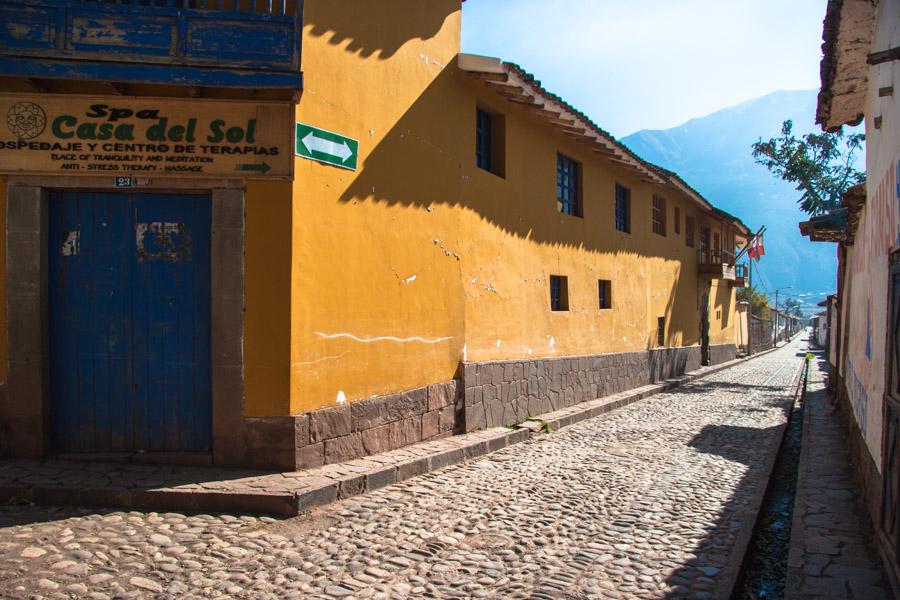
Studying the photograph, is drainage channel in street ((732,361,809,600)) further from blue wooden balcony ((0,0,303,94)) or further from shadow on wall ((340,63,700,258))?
blue wooden balcony ((0,0,303,94))

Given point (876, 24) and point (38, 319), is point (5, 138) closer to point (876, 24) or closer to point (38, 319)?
point (38, 319)

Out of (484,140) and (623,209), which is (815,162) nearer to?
(623,209)

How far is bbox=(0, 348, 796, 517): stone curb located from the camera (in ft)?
17.7

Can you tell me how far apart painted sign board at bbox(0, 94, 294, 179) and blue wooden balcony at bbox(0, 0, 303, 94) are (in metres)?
0.36

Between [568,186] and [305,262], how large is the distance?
7784mm

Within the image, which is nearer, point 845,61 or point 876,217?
point 876,217

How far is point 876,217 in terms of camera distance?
5.75 meters

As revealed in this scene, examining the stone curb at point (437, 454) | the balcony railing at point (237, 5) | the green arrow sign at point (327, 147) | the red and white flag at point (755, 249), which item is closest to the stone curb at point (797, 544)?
the stone curb at point (437, 454)

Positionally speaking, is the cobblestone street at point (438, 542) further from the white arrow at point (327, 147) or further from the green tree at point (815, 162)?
the green tree at point (815, 162)

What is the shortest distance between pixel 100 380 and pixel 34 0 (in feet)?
10.9

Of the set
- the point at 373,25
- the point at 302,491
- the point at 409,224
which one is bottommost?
the point at 302,491

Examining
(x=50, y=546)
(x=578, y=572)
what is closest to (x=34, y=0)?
(x=50, y=546)

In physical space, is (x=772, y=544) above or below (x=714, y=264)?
below

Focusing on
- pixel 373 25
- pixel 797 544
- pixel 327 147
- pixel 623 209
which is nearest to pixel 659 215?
pixel 623 209
